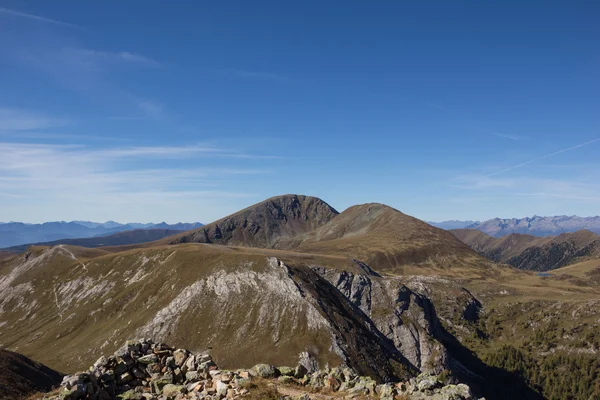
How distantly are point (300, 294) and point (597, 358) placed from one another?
5142 inches

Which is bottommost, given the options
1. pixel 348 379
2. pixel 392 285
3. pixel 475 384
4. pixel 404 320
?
pixel 475 384

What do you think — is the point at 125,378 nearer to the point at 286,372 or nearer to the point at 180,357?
the point at 180,357

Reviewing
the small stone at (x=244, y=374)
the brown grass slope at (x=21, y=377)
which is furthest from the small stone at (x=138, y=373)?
the brown grass slope at (x=21, y=377)

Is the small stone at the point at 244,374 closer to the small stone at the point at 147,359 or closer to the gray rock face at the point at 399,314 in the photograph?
the small stone at the point at 147,359

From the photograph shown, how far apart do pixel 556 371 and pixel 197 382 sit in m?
176

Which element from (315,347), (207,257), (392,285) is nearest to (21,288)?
(207,257)

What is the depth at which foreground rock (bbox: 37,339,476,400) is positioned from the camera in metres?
25.1

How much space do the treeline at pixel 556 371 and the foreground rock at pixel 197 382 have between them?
15365 centimetres

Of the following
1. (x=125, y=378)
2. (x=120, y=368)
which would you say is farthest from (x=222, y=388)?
(x=120, y=368)

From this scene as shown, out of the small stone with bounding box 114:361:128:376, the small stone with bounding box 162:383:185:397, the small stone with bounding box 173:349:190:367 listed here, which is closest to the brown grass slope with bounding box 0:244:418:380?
the small stone with bounding box 173:349:190:367

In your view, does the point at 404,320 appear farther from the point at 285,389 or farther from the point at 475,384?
the point at 285,389

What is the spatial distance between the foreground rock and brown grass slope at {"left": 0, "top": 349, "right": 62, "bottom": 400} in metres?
27.2

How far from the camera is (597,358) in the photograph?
14550 cm

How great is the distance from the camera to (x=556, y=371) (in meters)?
148
